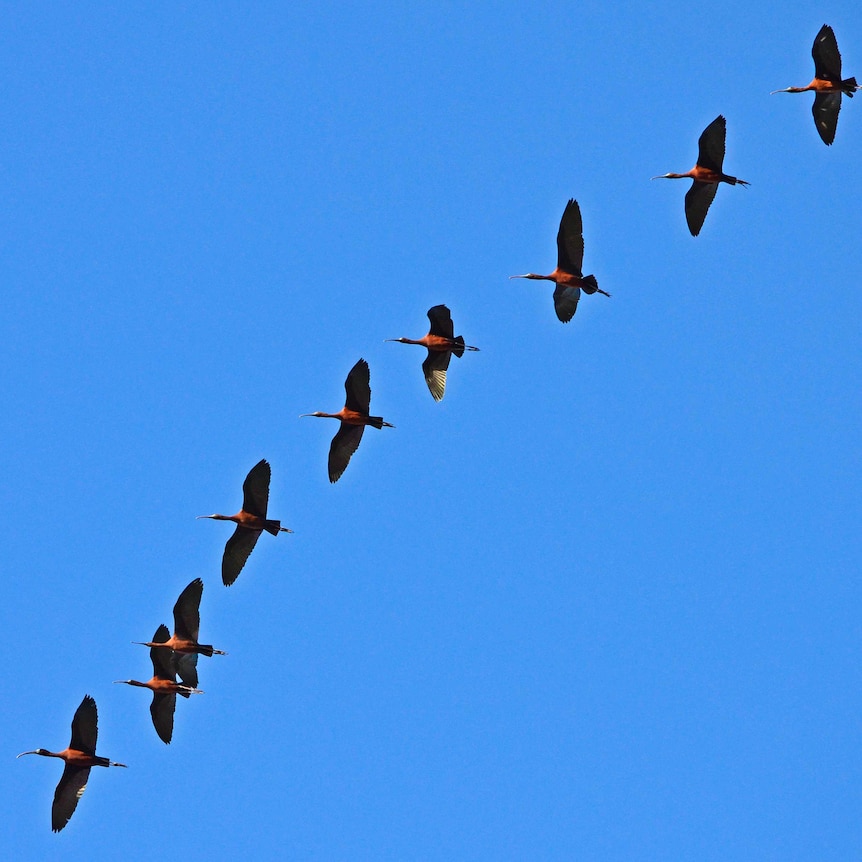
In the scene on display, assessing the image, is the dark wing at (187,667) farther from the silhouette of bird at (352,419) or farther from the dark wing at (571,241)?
the dark wing at (571,241)

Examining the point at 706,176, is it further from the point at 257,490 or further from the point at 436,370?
the point at 257,490

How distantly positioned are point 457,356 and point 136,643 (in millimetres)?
11539

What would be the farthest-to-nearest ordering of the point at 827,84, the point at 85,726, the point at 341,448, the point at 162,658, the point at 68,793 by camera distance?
the point at 162,658
the point at 341,448
the point at 68,793
the point at 85,726
the point at 827,84

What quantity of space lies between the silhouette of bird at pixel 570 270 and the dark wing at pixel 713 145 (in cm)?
348

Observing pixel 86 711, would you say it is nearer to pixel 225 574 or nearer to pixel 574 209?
pixel 225 574

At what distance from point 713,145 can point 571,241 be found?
4376mm

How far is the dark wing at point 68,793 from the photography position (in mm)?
58219

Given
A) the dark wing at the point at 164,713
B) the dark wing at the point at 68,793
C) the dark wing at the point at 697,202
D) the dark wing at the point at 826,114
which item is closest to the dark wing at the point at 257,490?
the dark wing at the point at 164,713

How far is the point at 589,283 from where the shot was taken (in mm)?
56438

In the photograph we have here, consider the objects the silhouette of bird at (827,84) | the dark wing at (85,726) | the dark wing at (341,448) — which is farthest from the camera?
the dark wing at (341,448)

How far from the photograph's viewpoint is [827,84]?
55.2 m

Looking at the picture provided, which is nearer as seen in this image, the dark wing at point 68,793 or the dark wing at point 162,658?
the dark wing at point 68,793

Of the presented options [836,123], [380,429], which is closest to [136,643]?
[380,429]

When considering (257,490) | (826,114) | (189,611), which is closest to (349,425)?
(257,490)
